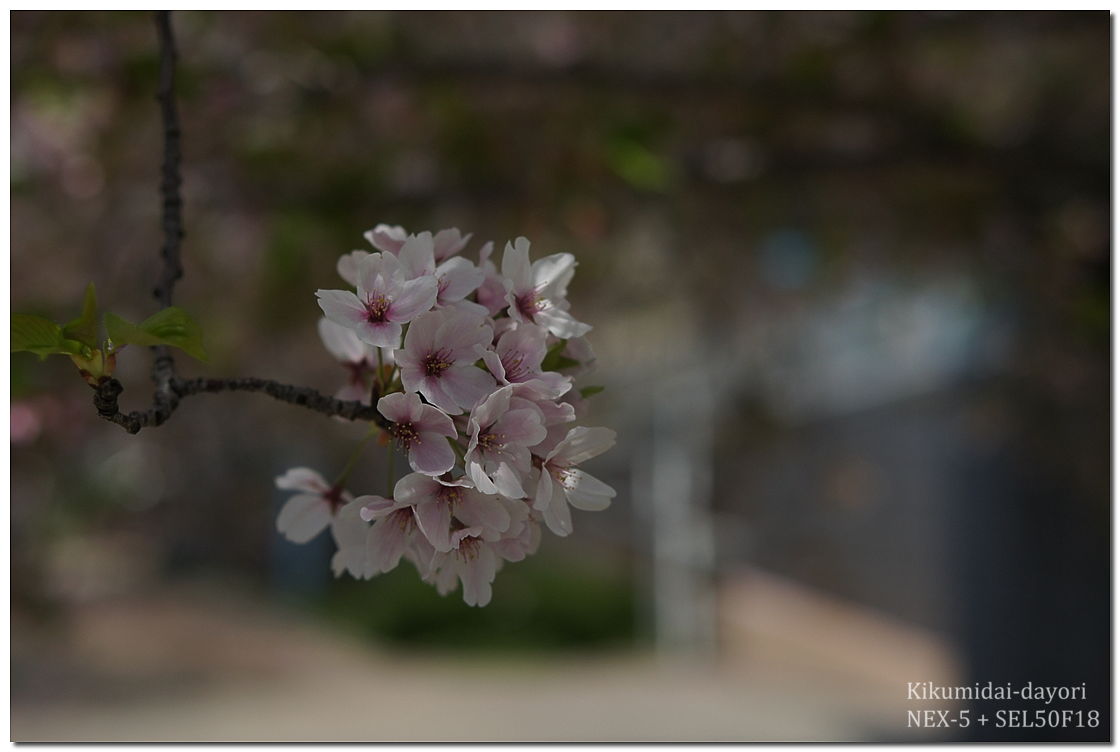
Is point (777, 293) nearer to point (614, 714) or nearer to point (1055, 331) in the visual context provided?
point (1055, 331)

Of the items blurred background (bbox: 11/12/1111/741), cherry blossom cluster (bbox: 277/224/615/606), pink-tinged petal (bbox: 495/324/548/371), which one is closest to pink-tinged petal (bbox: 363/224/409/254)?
cherry blossom cluster (bbox: 277/224/615/606)

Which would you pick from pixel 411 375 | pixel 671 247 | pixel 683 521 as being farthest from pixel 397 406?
pixel 683 521

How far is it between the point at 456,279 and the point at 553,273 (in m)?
0.08

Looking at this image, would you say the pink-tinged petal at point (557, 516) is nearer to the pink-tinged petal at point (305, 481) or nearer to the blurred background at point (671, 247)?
the pink-tinged petal at point (305, 481)

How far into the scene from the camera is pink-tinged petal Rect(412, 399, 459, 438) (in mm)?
540

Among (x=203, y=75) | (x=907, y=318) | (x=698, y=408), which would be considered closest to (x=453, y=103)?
(x=203, y=75)

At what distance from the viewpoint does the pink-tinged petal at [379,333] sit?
0.53 metres

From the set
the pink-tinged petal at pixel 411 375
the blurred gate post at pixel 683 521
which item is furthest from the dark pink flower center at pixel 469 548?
the blurred gate post at pixel 683 521

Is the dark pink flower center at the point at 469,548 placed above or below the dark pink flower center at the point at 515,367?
below

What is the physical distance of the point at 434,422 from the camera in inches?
21.5

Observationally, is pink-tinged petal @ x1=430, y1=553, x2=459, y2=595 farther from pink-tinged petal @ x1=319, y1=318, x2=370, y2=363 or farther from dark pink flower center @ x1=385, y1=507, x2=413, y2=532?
pink-tinged petal @ x1=319, y1=318, x2=370, y2=363

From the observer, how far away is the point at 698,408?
7039 millimetres

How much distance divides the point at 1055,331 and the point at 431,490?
225 centimetres

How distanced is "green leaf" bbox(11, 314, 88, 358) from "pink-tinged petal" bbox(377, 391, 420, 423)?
0.18m
